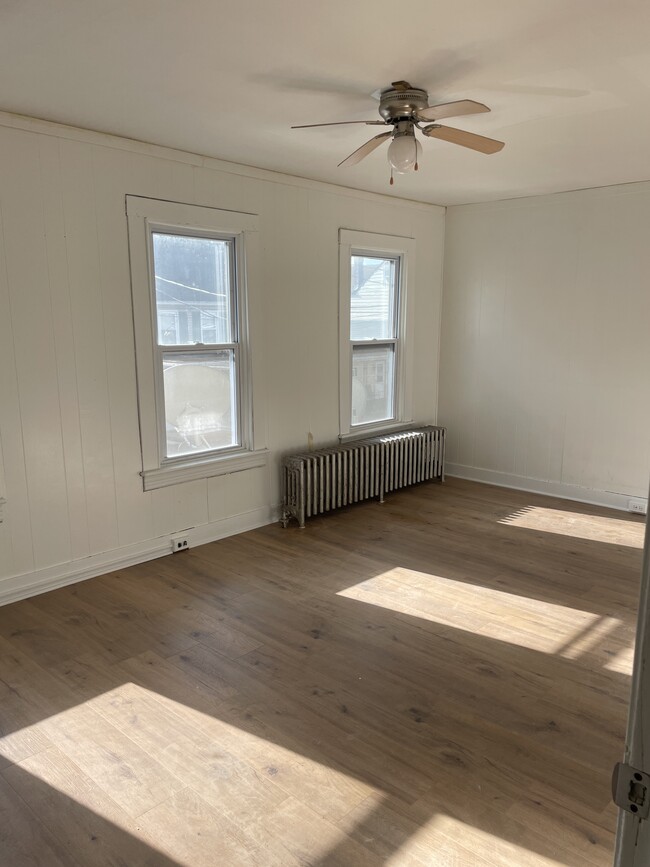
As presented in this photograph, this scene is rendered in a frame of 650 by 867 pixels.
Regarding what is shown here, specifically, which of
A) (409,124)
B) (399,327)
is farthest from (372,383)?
(409,124)

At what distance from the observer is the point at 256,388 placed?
15.0 feet

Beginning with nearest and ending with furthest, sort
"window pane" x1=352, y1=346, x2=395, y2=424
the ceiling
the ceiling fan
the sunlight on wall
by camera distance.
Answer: the ceiling, the ceiling fan, the sunlight on wall, "window pane" x1=352, y1=346, x2=395, y2=424

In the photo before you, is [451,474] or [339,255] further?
[451,474]

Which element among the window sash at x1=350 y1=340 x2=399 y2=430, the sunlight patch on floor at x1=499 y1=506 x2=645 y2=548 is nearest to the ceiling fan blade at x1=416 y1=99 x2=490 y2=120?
the window sash at x1=350 y1=340 x2=399 y2=430

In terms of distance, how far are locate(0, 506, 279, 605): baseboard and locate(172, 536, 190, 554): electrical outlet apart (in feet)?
0.10

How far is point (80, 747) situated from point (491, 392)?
15.3 feet

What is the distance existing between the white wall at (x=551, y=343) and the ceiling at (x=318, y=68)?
4.00 ft

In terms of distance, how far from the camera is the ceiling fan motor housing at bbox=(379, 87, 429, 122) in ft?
9.23

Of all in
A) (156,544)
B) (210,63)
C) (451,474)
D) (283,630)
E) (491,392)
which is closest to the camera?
(210,63)

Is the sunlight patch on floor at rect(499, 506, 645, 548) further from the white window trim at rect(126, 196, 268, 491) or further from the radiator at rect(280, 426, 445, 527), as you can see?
the white window trim at rect(126, 196, 268, 491)

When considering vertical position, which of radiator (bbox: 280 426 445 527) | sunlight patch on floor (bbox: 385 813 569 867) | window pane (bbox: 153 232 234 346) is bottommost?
sunlight patch on floor (bbox: 385 813 569 867)

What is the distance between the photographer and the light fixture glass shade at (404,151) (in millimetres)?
2873

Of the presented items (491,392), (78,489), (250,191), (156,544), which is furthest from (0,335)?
(491,392)

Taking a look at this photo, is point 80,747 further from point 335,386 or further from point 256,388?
point 335,386
